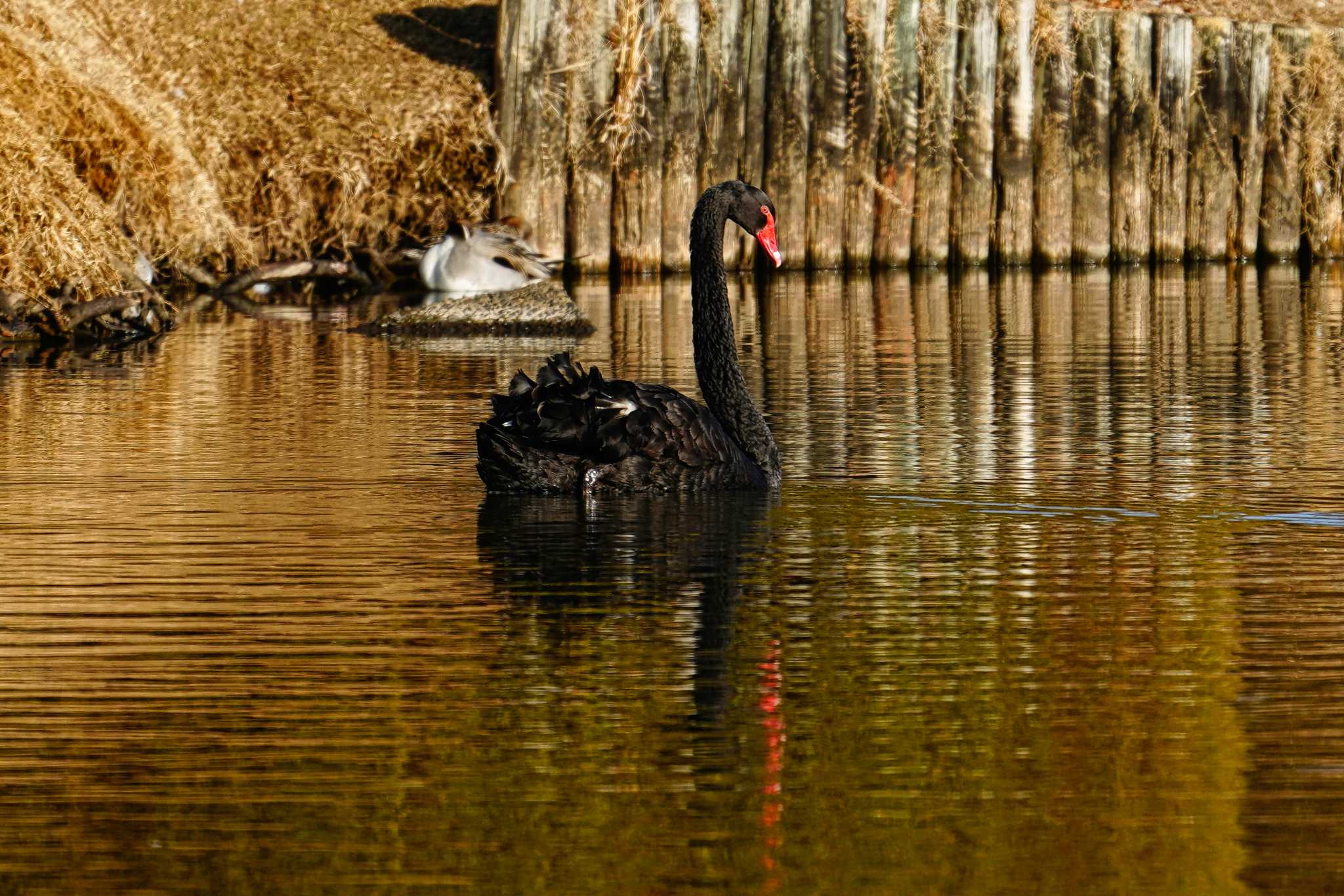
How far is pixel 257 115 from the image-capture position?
76.2 feet

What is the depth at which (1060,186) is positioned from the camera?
24.2 m

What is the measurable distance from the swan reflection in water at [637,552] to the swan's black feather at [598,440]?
87mm

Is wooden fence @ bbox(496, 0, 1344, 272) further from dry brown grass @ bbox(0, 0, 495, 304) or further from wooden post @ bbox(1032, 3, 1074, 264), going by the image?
dry brown grass @ bbox(0, 0, 495, 304)

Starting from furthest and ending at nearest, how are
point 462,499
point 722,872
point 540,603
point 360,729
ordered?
1. point 462,499
2. point 540,603
3. point 360,729
4. point 722,872

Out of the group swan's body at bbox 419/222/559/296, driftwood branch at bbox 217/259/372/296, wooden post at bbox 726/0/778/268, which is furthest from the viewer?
wooden post at bbox 726/0/778/268

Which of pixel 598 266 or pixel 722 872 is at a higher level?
pixel 598 266

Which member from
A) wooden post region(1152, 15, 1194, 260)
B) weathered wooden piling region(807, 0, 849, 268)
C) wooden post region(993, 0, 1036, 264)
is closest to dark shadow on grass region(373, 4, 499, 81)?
weathered wooden piling region(807, 0, 849, 268)

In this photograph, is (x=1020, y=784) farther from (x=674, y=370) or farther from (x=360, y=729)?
(x=674, y=370)

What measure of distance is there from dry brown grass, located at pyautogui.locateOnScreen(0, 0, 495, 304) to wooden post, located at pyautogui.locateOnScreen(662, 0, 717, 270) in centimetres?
183

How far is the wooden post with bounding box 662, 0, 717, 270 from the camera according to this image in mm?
22891

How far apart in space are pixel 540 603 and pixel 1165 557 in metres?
2.42

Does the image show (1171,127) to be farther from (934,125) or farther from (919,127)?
(919,127)

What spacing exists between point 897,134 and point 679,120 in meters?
2.32

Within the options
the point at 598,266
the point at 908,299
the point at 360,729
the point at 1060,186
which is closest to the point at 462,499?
the point at 360,729
